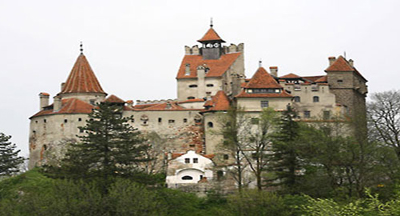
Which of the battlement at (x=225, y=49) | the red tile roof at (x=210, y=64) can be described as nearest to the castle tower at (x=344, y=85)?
the red tile roof at (x=210, y=64)

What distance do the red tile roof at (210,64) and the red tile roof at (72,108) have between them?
473 inches

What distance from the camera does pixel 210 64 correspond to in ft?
271

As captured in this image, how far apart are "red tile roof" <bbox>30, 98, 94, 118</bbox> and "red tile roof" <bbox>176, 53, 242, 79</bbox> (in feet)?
39.4

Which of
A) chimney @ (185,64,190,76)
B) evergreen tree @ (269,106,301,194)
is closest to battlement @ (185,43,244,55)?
chimney @ (185,64,190,76)

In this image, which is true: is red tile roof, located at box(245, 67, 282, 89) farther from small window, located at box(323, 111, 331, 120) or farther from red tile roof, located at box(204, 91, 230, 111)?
small window, located at box(323, 111, 331, 120)

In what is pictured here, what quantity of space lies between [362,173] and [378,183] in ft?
6.38

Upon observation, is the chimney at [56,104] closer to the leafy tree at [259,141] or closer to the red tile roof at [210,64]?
the red tile roof at [210,64]

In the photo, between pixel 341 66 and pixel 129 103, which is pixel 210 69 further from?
pixel 341 66

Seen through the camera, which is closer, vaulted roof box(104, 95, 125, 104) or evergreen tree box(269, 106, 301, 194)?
evergreen tree box(269, 106, 301, 194)

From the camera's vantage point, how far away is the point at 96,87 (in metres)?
78.8

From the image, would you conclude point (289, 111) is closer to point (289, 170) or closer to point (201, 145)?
point (289, 170)

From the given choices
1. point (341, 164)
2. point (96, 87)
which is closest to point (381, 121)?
point (341, 164)

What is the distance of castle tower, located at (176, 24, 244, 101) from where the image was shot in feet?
261

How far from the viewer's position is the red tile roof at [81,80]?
77812mm
